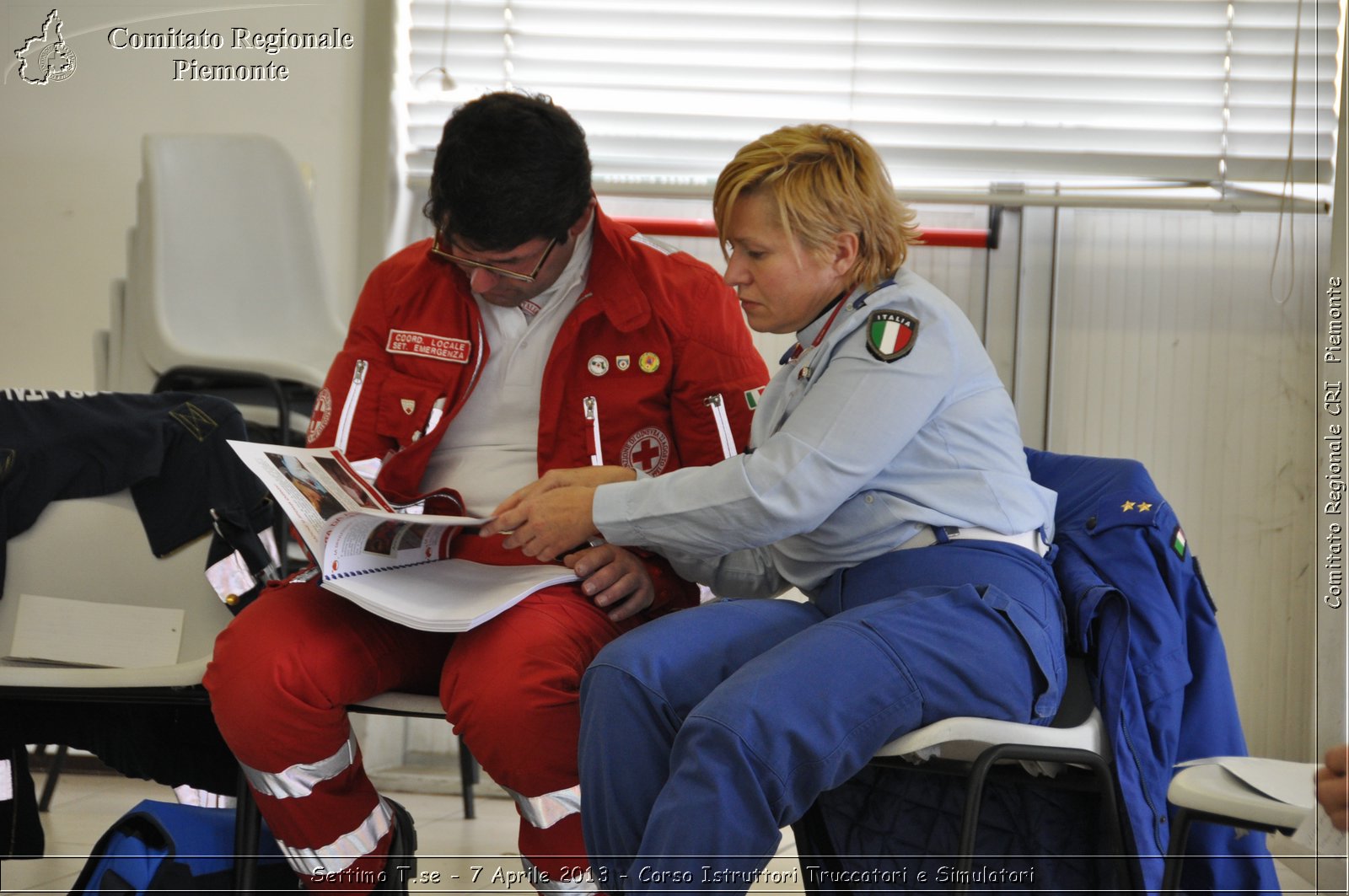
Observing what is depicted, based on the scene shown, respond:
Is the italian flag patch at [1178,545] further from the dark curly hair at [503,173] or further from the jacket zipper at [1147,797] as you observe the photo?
the dark curly hair at [503,173]

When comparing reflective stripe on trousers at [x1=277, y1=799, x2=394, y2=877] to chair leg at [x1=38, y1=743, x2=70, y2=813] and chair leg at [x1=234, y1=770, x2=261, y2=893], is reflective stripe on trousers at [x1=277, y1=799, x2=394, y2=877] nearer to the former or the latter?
chair leg at [x1=234, y1=770, x2=261, y2=893]

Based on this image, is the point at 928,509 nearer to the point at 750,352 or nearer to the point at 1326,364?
the point at 750,352

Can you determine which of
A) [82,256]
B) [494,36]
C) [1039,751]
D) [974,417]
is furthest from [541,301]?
[82,256]

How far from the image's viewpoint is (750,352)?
1621mm

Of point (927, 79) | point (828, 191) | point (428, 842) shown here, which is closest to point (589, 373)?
point (828, 191)

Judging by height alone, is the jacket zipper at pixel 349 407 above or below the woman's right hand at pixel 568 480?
above

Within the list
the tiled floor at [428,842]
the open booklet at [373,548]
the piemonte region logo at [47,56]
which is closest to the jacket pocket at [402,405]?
the open booklet at [373,548]

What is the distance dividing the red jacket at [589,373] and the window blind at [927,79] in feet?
3.88

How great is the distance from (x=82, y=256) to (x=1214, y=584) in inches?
104

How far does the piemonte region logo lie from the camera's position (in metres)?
2.69

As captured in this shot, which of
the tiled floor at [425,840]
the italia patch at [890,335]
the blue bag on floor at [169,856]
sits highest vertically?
the italia patch at [890,335]

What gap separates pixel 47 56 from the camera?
273 centimetres

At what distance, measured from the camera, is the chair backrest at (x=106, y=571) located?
1.74 metres

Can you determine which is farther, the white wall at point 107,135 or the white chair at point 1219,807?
the white wall at point 107,135
